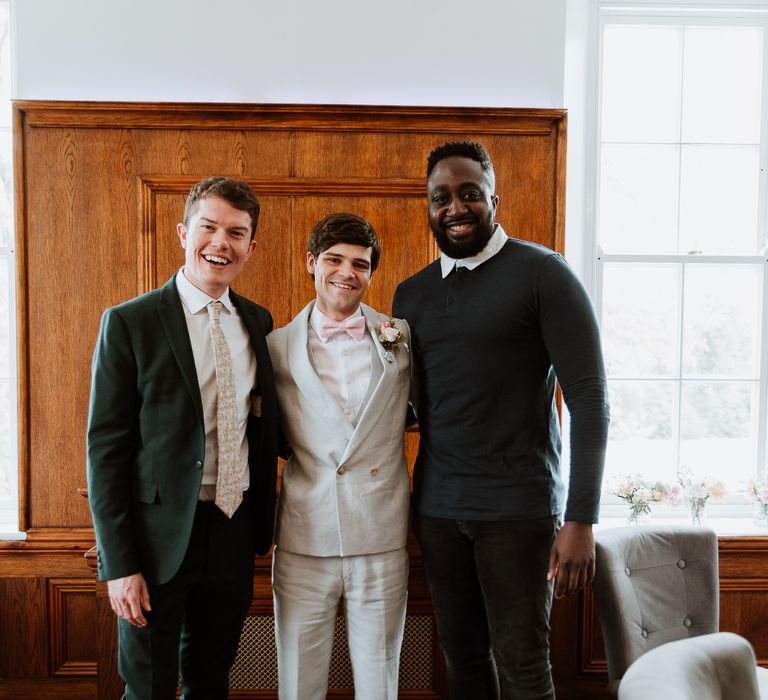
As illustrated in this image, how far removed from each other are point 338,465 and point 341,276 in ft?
1.67

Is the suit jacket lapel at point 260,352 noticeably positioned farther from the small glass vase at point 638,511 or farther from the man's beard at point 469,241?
the small glass vase at point 638,511

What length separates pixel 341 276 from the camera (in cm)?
170

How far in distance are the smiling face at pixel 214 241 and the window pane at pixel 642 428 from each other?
198 cm

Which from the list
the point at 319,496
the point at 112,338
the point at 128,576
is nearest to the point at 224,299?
the point at 112,338

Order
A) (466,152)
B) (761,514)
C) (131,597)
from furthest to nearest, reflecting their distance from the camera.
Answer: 1. (761,514)
2. (466,152)
3. (131,597)

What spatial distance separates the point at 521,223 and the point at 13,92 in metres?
2.13

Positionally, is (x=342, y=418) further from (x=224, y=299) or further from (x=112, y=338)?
(x=112, y=338)

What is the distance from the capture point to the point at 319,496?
5.47ft

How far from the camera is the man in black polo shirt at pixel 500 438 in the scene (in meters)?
1.59

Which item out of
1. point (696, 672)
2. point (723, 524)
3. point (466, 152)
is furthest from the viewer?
point (723, 524)

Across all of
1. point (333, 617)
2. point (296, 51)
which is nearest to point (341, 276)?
point (333, 617)

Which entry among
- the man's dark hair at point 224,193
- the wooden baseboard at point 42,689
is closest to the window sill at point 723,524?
the man's dark hair at point 224,193

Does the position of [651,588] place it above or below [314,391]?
below

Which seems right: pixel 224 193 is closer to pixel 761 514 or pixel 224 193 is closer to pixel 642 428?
pixel 642 428
